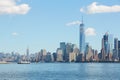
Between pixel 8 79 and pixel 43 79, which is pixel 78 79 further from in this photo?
pixel 8 79

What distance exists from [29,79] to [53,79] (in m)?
7.29

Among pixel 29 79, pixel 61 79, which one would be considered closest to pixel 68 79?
pixel 61 79

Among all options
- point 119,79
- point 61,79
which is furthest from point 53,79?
point 119,79

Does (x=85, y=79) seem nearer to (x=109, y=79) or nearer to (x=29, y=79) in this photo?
(x=109, y=79)

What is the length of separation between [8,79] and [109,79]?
29419mm

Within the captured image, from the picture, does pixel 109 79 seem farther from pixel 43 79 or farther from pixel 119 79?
pixel 43 79

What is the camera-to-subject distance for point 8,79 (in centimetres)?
11556

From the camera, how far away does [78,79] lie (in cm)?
11925

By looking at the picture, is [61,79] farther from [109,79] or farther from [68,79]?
[109,79]

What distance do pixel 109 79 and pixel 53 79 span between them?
1652 centimetres

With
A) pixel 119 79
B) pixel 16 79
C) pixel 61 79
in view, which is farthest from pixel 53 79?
pixel 119 79

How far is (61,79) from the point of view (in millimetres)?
118125

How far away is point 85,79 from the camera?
118875 mm

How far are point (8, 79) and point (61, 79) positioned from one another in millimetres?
15459
